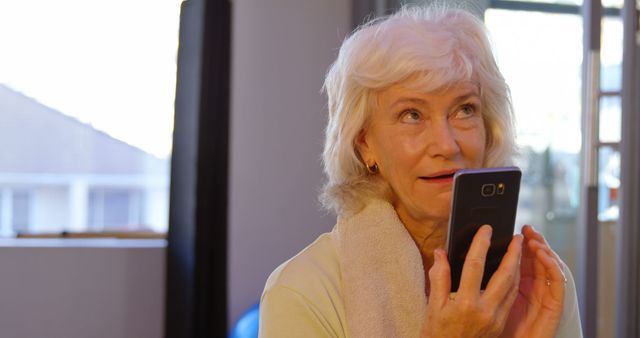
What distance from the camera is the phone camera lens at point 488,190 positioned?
3.59 feet

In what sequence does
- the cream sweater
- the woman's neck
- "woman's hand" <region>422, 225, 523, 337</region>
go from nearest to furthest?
"woman's hand" <region>422, 225, 523, 337</region> < the cream sweater < the woman's neck

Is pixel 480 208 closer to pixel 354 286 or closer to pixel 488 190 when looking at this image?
pixel 488 190

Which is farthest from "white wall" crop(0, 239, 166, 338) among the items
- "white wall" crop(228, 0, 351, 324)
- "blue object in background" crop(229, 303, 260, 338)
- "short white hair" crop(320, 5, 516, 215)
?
"short white hair" crop(320, 5, 516, 215)

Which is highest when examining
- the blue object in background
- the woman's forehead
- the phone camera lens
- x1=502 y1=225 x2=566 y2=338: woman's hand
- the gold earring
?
the woman's forehead

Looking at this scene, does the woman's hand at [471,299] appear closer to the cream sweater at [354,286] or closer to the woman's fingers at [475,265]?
the woman's fingers at [475,265]

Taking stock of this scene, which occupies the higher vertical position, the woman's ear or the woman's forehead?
the woman's forehead

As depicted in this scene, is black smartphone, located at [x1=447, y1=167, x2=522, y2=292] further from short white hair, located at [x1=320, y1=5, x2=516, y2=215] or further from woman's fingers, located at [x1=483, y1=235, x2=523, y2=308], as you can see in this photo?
short white hair, located at [x1=320, y1=5, x2=516, y2=215]

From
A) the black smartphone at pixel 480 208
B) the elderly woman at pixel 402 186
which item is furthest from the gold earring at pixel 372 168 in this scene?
the black smartphone at pixel 480 208

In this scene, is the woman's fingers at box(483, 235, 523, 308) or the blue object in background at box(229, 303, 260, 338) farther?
the blue object in background at box(229, 303, 260, 338)

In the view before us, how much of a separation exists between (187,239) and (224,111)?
0.47m

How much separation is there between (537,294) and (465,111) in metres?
0.29

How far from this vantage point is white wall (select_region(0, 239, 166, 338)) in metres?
3.07

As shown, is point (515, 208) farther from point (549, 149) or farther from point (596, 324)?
point (549, 149)

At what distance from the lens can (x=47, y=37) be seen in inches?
127
